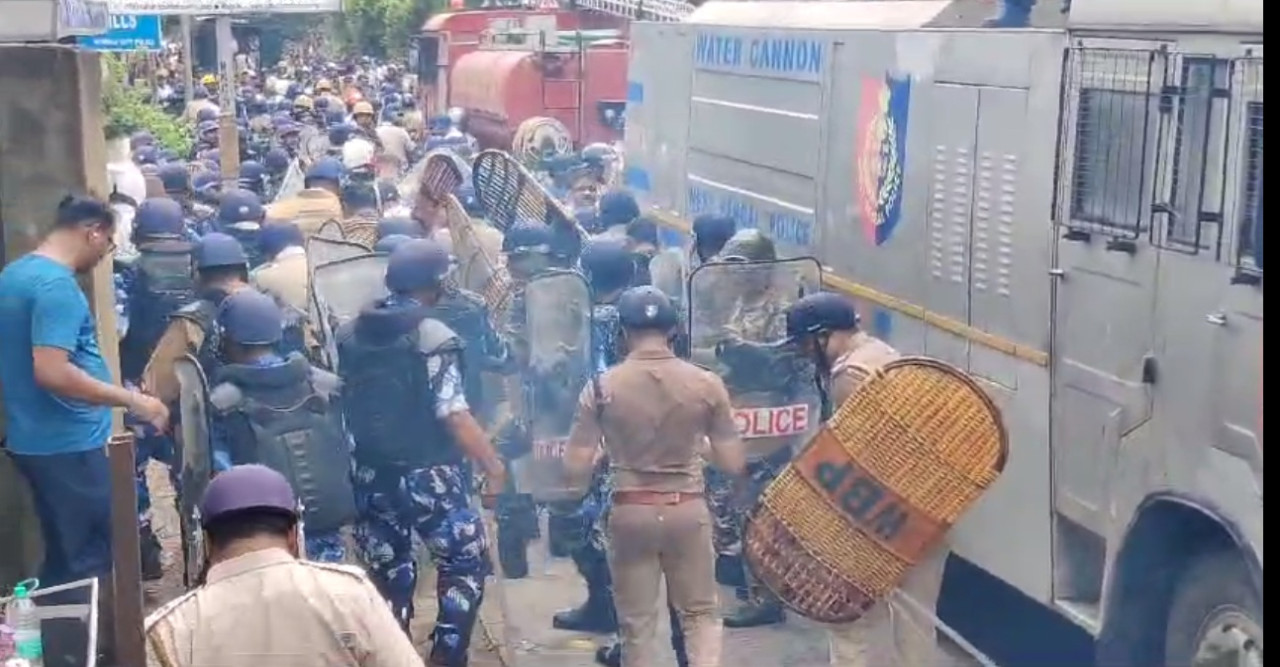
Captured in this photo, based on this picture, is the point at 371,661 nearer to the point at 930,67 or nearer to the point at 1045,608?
the point at 1045,608

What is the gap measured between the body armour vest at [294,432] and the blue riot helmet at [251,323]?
95 millimetres

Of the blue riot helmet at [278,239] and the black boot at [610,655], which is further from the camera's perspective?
the blue riot helmet at [278,239]

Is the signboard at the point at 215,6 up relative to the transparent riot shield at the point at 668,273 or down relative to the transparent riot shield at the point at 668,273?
up

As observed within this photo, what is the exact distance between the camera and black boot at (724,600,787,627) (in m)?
7.99

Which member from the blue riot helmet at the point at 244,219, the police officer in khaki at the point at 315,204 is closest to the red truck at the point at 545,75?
the police officer in khaki at the point at 315,204

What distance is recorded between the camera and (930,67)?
7.67 m

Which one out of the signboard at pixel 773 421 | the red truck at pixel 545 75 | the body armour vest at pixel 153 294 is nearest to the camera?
the signboard at pixel 773 421

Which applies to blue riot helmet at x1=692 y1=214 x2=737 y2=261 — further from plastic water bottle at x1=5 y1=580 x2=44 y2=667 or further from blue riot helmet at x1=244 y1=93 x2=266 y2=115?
blue riot helmet at x1=244 y1=93 x2=266 y2=115

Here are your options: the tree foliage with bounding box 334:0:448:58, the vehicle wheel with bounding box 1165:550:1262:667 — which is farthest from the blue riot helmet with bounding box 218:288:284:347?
the tree foliage with bounding box 334:0:448:58

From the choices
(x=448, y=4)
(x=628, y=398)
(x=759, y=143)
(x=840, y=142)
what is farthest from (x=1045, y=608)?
(x=448, y=4)

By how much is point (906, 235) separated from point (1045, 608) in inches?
71.9

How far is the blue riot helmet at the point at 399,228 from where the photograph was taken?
9664 mm

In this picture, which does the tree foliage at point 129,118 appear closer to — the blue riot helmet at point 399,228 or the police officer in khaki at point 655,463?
the blue riot helmet at point 399,228
